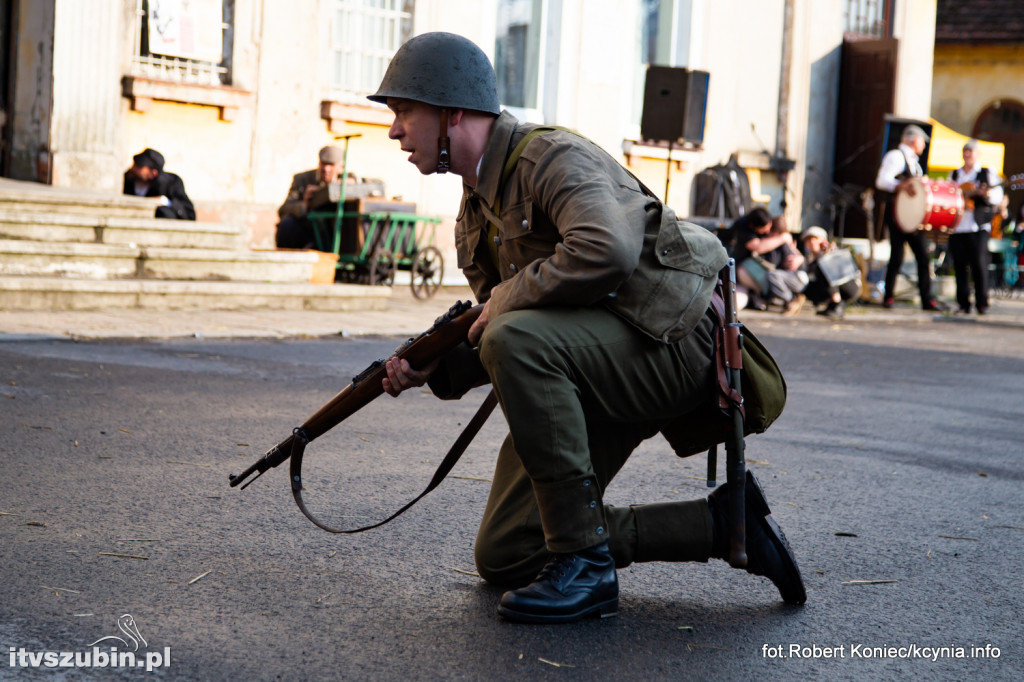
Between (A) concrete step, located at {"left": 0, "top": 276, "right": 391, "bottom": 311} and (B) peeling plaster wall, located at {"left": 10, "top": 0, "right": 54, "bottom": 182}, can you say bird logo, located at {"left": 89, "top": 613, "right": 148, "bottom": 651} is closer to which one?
(A) concrete step, located at {"left": 0, "top": 276, "right": 391, "bottom": 311}

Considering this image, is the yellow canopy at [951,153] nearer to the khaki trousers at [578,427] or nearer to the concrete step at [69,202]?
the concrete step at [69,202]

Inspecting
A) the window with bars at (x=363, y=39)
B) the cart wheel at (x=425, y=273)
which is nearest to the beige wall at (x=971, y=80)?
the window with bars at (x=363, y=39)

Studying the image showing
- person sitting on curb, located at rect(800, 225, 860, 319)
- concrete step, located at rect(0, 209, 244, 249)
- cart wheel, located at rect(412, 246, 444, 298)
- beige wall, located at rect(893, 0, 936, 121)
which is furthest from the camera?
beige wall, located at rect(893, 0, 936, 121)

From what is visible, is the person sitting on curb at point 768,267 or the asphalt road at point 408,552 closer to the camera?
the asphalt road at point 408,552

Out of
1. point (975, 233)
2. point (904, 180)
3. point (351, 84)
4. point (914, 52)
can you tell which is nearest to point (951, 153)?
point (914, 52)

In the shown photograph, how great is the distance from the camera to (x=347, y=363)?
809 centimetres

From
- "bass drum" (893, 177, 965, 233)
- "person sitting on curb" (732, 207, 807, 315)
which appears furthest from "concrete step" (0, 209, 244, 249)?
"bass drum" (893, 177, 965, 233)

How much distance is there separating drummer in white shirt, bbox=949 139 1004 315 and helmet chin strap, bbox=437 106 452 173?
1323 centimetres

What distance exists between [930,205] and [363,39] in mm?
7112

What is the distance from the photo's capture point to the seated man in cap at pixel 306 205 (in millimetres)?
13438

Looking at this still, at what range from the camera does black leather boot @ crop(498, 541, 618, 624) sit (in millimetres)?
3031

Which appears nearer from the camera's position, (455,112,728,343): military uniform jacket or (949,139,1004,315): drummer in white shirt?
(455,112,728,343): military uniform jacket

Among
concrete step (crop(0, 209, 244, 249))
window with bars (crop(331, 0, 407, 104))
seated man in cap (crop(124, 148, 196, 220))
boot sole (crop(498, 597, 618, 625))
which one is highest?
window with bars (crop(331, 0, 407, 104))

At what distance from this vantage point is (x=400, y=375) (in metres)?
3.22
